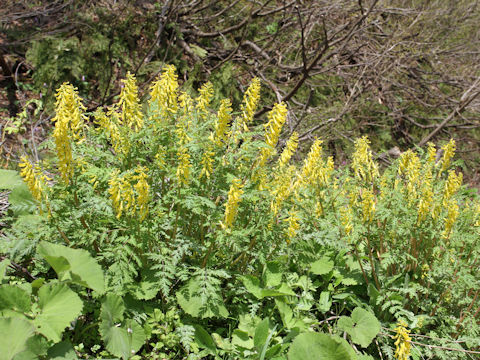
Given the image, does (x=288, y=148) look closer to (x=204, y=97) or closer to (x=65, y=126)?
(x=204, y=97)

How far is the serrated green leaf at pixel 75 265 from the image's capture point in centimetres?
217

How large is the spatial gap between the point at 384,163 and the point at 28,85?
20.0ft

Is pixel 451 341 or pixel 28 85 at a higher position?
pixel 28 85

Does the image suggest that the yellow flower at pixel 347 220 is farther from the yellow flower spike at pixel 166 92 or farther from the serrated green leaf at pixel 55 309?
the serrated green leaf at pixel 55 309

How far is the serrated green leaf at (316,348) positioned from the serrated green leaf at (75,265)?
3.93ft

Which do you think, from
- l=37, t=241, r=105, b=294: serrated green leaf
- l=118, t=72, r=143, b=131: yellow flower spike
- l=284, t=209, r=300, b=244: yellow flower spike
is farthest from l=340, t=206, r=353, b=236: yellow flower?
l=37, t=241, r=105, b=294: serrated green leaf

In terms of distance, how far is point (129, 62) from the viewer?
→ 6.43 metres

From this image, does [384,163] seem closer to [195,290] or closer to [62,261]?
[195,290]

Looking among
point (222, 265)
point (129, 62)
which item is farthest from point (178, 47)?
point (222, 265)

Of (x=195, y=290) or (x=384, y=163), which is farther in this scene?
(x=384, y=163)

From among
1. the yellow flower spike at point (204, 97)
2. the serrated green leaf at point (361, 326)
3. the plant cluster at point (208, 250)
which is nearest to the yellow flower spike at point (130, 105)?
the plant cluster at point (208, 250)

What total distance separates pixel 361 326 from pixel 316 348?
1.79 feet

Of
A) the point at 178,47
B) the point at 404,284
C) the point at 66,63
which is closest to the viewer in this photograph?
the point at 404,284

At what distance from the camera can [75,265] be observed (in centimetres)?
227
